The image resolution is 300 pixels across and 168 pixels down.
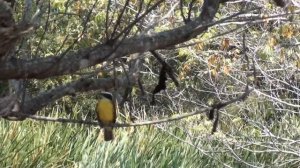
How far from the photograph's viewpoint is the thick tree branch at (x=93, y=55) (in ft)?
5.68

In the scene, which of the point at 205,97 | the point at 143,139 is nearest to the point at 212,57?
the point at 143,139

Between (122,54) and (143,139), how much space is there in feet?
16.4

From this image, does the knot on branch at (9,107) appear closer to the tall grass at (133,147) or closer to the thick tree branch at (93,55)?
the thick tree branch at (93,55)

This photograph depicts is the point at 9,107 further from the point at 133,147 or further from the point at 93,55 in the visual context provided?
the point at 133,147

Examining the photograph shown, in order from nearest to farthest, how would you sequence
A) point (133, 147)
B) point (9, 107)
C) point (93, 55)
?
point (93, 55), point (9, 107), point (133, 147)

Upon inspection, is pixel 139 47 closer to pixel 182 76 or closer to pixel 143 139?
pixel 143 139

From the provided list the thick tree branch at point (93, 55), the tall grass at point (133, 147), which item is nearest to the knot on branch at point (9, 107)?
the thick tree branch at point (93, 55)

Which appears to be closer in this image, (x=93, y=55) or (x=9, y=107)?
(x=93, y=55)

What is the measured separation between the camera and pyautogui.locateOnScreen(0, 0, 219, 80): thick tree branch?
5.68 feet

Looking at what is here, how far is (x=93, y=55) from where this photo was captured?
1.84 metres

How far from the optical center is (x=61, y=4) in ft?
22.9

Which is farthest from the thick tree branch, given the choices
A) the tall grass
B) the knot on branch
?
the tall grass

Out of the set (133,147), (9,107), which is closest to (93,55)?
(9,107)

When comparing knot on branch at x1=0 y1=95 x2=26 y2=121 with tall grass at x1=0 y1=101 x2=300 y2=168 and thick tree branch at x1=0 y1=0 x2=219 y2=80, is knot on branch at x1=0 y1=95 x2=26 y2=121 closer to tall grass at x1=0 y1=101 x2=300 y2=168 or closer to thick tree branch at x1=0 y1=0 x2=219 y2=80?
thick tree branch at x1=0 y1=0 x2=219 y2=80
